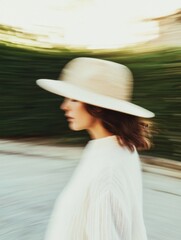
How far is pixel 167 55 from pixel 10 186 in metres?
2.59

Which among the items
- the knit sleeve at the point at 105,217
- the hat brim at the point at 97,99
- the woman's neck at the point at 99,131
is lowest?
the knit sleeve at the point at 105,217

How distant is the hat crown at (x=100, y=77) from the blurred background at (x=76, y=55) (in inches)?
96.4

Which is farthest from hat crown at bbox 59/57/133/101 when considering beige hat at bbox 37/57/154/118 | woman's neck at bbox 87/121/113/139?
woman's neck at bbox 87/121/113/139

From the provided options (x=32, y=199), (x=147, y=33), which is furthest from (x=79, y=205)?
(x=147, y=33)

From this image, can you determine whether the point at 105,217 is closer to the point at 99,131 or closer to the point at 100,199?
the point at 100,199

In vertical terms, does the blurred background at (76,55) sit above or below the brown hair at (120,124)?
below

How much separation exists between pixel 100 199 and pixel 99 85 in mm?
448

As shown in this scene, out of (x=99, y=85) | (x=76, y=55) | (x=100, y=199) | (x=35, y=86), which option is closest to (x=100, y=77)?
(x=99, y=85)

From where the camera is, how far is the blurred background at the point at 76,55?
6508mm

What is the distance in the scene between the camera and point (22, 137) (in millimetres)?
8031

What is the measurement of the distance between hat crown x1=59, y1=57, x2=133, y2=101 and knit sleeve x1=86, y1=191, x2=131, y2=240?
417mm

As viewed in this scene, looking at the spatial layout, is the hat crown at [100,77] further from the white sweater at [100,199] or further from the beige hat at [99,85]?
the white sweater at [100,199]

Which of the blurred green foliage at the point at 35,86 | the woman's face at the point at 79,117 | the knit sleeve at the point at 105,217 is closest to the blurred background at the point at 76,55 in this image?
the blurred green foliage at the point at 35,86

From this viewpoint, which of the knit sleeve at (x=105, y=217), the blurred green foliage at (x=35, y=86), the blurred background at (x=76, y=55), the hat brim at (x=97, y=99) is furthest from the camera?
the blurred green foliage at (x=35, y=86)
